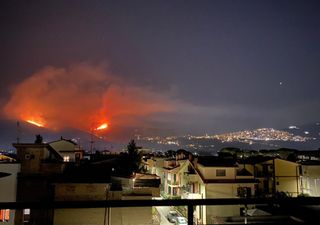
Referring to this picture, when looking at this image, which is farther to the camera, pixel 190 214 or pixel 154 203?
pixel 190 214

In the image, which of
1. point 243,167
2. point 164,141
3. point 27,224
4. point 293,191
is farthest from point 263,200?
point 164,141

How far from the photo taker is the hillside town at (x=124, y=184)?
14203 mm

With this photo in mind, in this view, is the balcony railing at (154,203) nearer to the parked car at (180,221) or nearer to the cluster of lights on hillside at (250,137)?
the parked car at (180,221)

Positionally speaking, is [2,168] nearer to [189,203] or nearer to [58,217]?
[58,217]

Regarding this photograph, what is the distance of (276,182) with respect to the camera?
26938mm

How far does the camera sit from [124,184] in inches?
Answer: 704

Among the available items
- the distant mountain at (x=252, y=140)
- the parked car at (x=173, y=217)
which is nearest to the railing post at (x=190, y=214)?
the parked car at (x=173, y=217)

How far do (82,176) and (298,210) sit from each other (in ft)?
50.1

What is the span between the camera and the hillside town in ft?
46.6

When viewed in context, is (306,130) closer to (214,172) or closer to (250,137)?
(250,137)

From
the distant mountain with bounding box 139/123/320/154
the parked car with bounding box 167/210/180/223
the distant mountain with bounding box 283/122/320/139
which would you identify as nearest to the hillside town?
the parked car with bounding box 167/210/180/223

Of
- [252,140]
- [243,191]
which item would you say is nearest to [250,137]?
[252,140]

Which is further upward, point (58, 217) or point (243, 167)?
point (243, 167)

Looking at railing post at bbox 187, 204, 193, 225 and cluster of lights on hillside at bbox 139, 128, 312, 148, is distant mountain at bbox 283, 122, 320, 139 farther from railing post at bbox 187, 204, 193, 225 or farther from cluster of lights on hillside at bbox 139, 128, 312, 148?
railing post at bbox 187, 204, 193, 225
